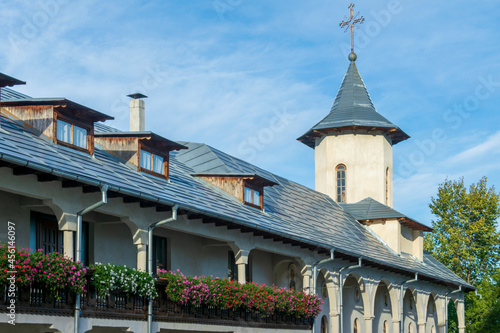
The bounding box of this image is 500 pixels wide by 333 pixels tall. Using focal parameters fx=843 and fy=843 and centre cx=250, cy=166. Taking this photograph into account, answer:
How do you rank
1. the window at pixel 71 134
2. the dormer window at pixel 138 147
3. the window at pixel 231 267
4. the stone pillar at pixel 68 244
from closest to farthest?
the stone pillar at pixel 68 244, the window at pixel 71 134, the dormer window at pixel 138 147, the window at pixel 231 267

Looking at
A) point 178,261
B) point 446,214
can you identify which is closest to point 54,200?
point 178,261

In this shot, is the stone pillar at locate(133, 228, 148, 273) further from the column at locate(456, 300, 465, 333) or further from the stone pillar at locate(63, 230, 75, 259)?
the column at locate(456, 300, 465, 333)

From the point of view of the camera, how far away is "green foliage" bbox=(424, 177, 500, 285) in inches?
2108

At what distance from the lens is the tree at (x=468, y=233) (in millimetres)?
53500

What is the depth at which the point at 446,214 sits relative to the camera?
181ft

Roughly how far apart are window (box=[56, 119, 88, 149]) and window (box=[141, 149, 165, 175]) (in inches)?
99.0

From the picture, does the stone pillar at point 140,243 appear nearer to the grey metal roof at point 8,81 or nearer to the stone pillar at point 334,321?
the grey metal roof at point 8,81

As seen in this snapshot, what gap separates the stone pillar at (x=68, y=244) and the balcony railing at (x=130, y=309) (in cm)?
60

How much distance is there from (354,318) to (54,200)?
19511 millimetres

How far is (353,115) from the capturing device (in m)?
40.9

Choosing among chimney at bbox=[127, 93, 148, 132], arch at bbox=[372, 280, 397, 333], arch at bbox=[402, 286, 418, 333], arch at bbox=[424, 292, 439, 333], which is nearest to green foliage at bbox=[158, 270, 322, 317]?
chimney at bbox=[127, 93, 148, 132]

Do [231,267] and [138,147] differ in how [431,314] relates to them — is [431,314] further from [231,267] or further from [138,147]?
[138,147]

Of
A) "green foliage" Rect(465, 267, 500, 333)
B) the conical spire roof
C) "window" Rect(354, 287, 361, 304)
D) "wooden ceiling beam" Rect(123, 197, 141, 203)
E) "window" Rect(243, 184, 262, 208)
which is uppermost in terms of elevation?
the conical spire roof

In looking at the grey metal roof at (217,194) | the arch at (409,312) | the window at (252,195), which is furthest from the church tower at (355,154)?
the window at (252,195)
